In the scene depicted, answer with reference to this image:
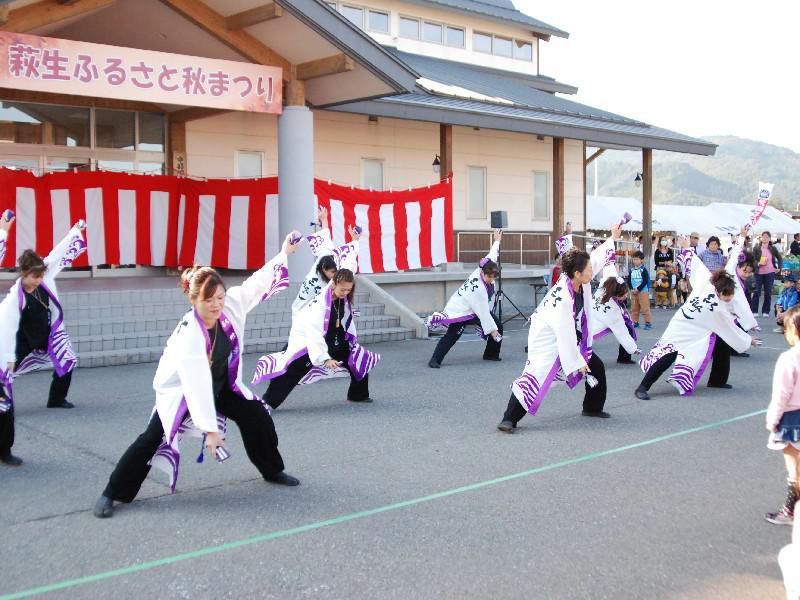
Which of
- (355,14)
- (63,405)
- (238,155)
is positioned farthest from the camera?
(355,14)

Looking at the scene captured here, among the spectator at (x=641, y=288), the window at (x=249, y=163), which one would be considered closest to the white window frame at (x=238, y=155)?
the window at (x=249, y=163)

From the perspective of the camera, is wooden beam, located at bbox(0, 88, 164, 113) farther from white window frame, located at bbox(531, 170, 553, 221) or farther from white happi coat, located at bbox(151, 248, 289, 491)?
white happi coat, located at bbox(151, 248, 289, 491)

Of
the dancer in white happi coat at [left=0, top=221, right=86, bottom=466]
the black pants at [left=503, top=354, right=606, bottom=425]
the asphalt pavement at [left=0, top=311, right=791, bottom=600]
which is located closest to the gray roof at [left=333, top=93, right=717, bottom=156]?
the dancer in white happi coat at [left=0, top=221, right=86, bottom=466]

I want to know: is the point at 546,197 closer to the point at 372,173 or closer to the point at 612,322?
the point at 372,173

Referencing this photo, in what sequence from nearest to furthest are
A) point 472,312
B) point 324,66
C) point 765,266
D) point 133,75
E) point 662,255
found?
point 472,312
point 133,75
point 324,66
point 765,266
point 662,255

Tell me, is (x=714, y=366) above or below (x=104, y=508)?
above

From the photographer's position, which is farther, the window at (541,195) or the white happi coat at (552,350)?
the window at (541,195)

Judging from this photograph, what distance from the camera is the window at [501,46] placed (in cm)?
2517

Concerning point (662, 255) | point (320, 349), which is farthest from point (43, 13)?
point (662, 255)

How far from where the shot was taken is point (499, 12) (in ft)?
82.0

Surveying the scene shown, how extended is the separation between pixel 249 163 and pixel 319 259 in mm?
8757

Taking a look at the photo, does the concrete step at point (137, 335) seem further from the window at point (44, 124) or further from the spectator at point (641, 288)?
the spectator at point (641, 288)

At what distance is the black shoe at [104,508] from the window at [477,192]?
16660 mm

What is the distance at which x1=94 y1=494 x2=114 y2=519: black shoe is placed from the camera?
15.9 feet
